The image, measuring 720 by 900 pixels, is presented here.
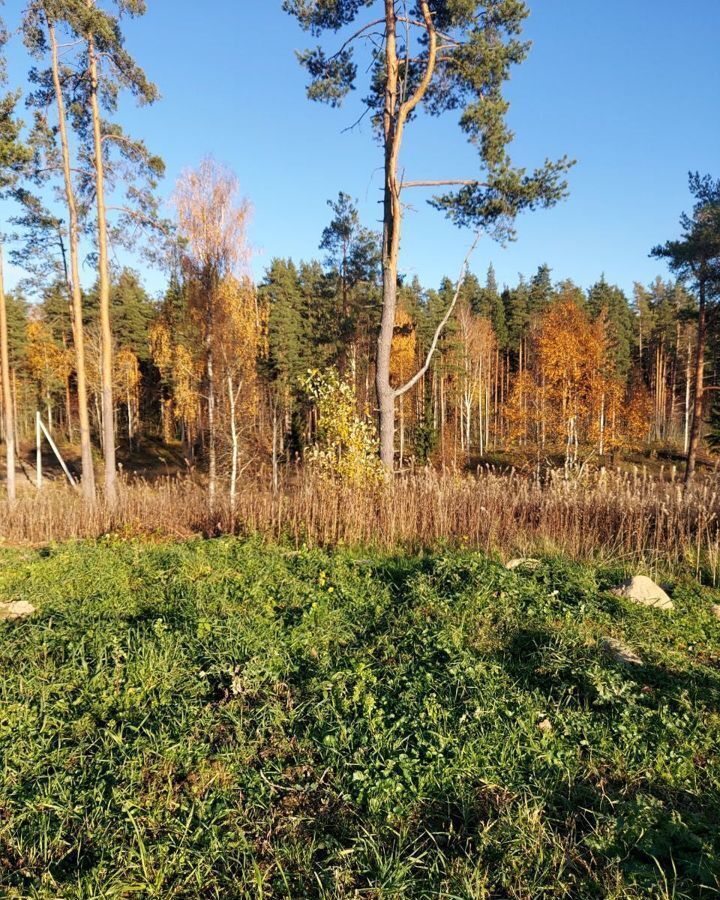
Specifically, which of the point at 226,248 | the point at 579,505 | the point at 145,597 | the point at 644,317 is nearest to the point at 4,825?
the point at 145,597

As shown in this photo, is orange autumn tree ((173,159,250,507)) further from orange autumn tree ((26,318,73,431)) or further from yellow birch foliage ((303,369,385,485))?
orange autumn tree ((26,318,73,431))

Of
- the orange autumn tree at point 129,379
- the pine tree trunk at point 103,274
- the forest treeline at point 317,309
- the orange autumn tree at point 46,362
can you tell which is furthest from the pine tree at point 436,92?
the orange autumn tree at point 46,362

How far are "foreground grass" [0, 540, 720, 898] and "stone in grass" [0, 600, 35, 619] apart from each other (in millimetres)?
275

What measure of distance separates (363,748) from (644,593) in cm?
306

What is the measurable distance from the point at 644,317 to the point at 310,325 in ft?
101

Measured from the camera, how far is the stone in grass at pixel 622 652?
3.39 meters

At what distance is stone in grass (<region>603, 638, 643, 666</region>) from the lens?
3.39 metres

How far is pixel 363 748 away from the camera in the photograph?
2566 mm

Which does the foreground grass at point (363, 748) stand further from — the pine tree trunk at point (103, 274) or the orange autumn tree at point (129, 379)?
the orange autumn tree at point (129, 379)

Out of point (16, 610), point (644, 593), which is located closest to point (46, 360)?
point (16, 610)

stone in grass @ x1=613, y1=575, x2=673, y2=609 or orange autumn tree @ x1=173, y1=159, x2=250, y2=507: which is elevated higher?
orange autumn tree @ x1=173, y1=159, x2=250, y2=507

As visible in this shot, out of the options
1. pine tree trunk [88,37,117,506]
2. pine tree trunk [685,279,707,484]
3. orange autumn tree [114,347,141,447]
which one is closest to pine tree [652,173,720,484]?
pine tree trunk [685,279,707,484]

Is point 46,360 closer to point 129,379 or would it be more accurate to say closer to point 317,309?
point 129,379

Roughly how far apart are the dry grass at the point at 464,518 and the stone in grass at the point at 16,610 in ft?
8.21
